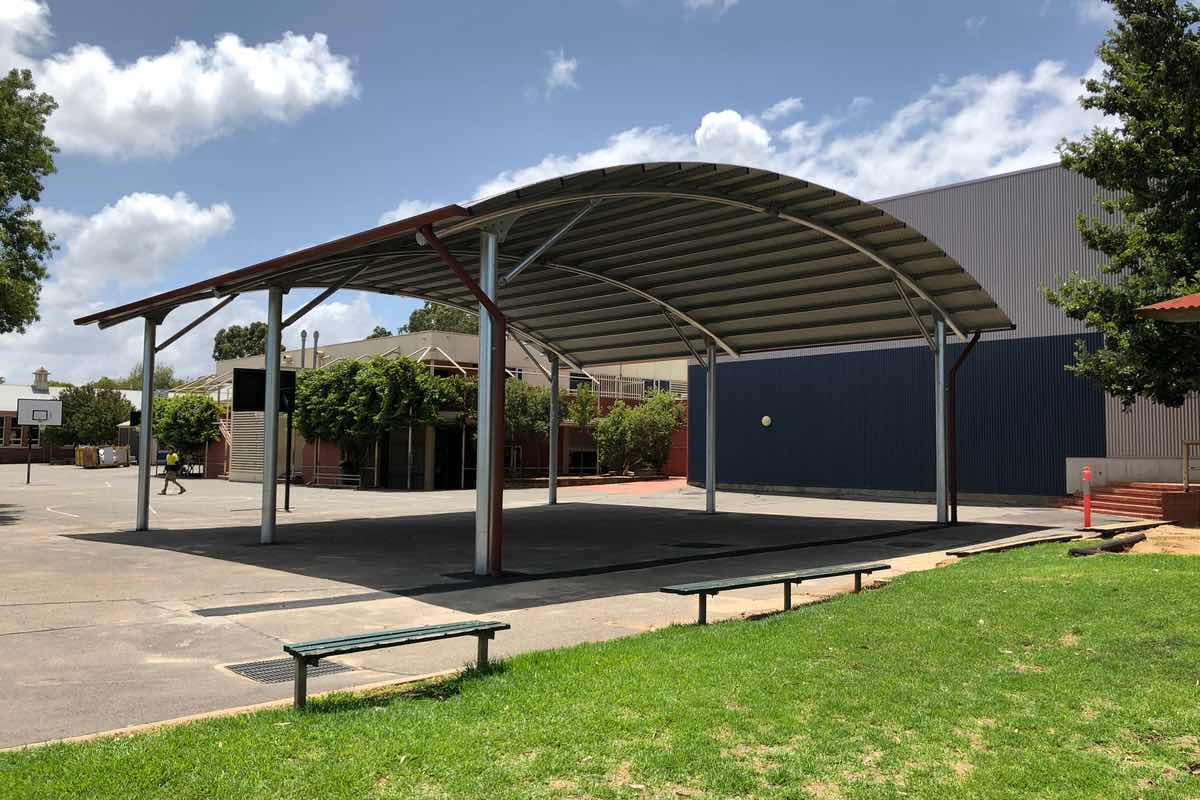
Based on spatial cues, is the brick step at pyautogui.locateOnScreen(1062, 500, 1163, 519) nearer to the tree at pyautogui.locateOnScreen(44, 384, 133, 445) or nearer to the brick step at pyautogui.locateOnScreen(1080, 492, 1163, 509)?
the brick step at pyautogui.locateOnScreen(1080, 492, 1163, 509)

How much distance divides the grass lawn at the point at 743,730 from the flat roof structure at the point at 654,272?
20.4ft

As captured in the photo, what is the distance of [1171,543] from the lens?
15000 mm

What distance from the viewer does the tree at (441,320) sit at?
9588 centimetres

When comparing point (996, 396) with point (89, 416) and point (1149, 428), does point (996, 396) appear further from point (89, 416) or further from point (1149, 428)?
point (89, 416)

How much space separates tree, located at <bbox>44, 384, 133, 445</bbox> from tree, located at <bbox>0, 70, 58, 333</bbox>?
52.6 m

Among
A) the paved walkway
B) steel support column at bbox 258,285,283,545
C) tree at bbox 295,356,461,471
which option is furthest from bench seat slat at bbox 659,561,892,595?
tree at bbox 295,356,461,471

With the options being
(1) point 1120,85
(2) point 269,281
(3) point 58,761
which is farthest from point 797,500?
(3) point 58,761

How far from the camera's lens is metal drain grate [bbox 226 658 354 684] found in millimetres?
7129

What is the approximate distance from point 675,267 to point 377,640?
618 inches

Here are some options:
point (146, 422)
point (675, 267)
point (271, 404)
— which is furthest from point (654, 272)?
point (146, 422)

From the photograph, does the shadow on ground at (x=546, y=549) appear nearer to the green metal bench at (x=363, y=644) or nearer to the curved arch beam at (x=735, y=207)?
the green metal bench at (x=363, y=644)

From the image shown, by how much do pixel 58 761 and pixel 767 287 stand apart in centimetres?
1890

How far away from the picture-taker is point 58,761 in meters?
4.84

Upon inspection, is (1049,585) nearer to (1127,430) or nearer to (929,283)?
(929,283)
